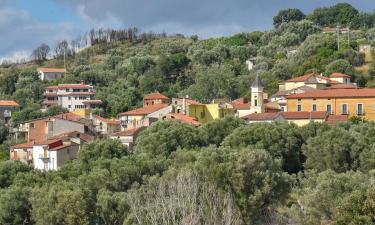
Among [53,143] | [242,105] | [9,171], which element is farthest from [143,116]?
[9,171]

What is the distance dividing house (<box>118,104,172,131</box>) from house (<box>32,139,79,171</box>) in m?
9.72

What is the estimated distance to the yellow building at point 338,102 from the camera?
221 feet

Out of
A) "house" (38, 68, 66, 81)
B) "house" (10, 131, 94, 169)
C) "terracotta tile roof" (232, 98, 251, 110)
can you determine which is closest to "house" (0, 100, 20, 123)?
"house" (38, 68, 66, 81)

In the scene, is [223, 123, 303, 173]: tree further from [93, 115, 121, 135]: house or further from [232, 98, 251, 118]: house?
[93, 115, 121, 135]: house

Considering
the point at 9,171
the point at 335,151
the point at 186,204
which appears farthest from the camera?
the point at 9,171

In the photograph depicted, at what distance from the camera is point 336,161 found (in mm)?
50438

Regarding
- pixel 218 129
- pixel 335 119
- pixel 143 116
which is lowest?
pixel 218 129

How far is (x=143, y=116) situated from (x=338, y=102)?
1987cm

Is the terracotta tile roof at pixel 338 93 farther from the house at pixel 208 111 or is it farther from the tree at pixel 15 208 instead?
the tree at pixel 15 208

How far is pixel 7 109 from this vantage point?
331ft

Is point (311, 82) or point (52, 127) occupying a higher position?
point (311, 82)

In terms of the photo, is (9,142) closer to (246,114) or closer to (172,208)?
(246,114)

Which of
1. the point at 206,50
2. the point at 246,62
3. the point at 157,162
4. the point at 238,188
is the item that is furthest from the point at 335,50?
the point at 238,188

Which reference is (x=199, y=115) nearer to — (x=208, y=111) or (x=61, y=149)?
(x=208, y=111)
